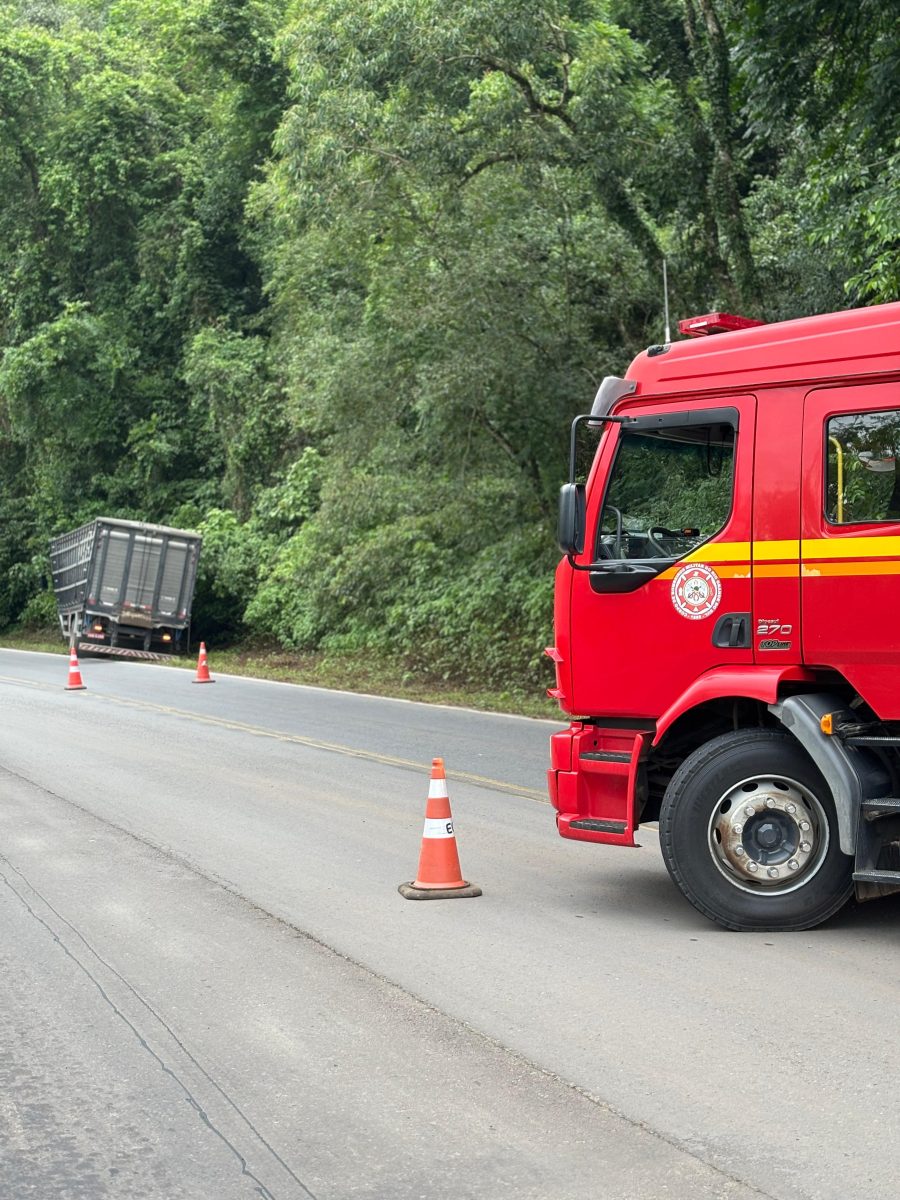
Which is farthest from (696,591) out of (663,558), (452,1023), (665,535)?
(452,1023)

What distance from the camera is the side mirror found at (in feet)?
26.0

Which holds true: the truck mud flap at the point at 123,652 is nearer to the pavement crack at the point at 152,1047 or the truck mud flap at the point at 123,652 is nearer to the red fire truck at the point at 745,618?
the pavement crack at the point at 152,1047

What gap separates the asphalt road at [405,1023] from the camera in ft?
14.5

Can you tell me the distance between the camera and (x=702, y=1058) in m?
5.38

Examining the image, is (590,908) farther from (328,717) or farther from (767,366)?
(328,717)

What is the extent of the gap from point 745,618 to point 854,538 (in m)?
0.72

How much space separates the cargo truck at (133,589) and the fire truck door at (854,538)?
27.1 m

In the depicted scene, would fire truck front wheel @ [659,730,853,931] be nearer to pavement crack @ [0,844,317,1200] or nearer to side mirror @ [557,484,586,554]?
side mirror @ [557,484,586,554]

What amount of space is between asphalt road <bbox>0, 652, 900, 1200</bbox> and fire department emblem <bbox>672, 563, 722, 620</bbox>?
1717 mm

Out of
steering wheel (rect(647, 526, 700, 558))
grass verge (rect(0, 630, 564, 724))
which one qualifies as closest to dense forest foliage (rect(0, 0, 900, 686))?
grass verge (rect(0, 630, 564, 724))

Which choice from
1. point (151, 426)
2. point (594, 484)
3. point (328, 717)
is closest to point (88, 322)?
point (151, 426)

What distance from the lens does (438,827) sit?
819 centimetres

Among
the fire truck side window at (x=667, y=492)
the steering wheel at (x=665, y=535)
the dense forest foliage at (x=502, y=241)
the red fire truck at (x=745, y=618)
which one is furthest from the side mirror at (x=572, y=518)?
the dense forest foliage at (x=502, y=241)

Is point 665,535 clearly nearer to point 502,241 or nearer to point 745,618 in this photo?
point 745,618
